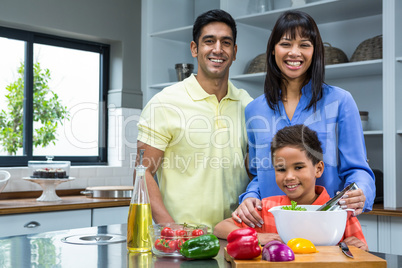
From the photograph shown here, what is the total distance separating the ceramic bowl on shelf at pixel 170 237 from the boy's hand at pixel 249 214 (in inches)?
10.7

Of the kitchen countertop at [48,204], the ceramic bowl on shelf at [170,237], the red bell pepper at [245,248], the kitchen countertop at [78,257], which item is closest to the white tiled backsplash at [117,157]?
the kitchen countertop at [48,204]

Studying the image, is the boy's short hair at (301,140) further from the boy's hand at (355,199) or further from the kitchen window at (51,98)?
the kitchen window at (51,98)

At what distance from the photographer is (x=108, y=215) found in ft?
12.3

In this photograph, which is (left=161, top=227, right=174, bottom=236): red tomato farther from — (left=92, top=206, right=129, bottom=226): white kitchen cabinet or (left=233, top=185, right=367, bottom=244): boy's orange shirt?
(left=92, top=206, right=129, bottom=226): white kitchen cabinet

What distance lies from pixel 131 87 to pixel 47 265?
12.0 feet

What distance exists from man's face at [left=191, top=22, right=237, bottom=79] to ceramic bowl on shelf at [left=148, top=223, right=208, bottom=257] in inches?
35.1

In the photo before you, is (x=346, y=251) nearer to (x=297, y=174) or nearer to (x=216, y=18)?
(x=297, y=174)

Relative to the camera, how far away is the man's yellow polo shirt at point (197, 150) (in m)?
2.04

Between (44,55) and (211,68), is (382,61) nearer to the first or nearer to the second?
(211,68)

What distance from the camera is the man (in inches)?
80.3

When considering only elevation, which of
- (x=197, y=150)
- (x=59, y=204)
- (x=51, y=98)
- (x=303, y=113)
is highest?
(x=51, y=98)

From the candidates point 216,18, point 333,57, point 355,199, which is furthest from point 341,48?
point 355,199

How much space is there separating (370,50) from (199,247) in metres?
2.25

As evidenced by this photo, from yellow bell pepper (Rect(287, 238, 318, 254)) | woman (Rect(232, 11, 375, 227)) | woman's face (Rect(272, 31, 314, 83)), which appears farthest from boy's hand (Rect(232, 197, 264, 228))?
woman's face (Rect(272, 31, 314, 83))
